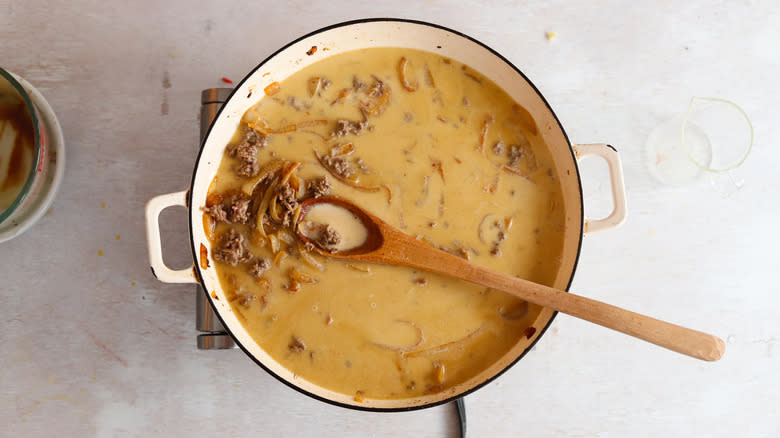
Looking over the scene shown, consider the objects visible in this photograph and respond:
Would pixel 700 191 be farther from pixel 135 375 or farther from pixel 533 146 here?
pixel 135 375

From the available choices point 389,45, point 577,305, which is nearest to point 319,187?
point 389,45

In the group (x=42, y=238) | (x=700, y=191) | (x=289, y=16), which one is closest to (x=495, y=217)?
(x=700, y=191)

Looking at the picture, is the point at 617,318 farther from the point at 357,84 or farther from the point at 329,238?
the point at 357,84

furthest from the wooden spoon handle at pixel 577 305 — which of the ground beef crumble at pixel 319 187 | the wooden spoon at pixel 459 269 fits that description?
the ground beef crumble at pixel 319 187

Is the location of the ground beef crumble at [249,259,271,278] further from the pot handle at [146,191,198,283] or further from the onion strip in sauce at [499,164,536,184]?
the onion strip in sauce at [499,164,536,184]

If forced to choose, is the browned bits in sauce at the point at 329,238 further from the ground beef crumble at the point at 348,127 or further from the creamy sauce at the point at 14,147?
the creamy sauce at the point at 14,147

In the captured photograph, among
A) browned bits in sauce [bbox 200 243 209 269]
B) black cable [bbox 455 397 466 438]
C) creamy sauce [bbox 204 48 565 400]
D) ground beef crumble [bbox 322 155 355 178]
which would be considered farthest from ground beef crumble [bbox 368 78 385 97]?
black cable [bbox 455 397 466 438]
